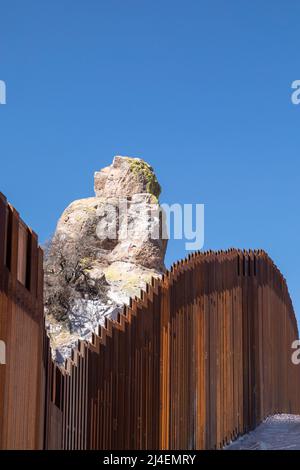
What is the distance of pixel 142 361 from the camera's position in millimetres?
9516

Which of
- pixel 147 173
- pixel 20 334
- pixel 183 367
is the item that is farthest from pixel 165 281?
pixel 147 173

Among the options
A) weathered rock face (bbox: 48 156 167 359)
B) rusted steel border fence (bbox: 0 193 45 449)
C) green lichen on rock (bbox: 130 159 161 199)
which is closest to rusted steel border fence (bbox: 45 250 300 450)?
rusted steel border fence (bbox: 0 193 45 449)

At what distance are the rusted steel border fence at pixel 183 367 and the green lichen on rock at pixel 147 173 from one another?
35.4 m

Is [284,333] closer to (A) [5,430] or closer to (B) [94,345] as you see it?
Result: (B) [94,345]

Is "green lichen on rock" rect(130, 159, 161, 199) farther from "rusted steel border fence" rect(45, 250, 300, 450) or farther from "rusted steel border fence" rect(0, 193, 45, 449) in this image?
"rusted steel border fence" rect(0, 193, 45, 449)

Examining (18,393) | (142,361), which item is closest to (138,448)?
(142,361)

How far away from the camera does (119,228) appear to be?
50719 mm

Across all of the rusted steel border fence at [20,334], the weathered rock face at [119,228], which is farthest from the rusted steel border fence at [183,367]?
the weathered rock face at [119,228]

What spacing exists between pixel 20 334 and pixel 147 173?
4430 centimetres

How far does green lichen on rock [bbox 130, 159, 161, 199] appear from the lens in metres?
50.6

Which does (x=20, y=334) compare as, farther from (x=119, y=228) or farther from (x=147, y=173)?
(x=147, y=173)

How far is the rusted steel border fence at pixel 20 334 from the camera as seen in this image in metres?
6.54

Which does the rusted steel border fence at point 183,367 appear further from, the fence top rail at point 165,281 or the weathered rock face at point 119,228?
the weathered rock face at point 119,228

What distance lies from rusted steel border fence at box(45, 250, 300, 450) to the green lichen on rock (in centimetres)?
3536
